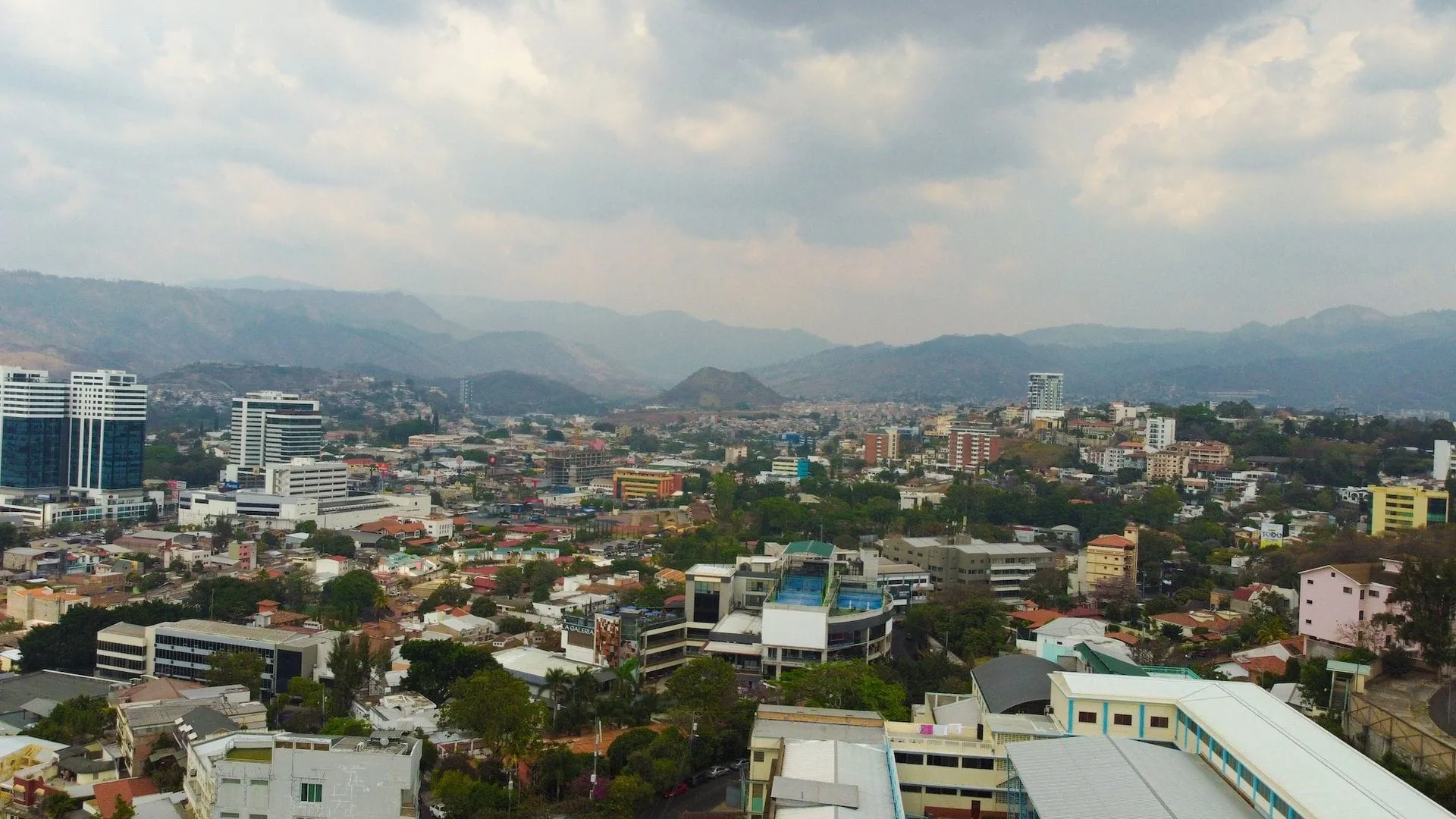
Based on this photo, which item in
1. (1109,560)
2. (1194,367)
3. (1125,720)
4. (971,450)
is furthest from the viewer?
(1194,367)

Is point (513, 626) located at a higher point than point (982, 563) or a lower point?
lower

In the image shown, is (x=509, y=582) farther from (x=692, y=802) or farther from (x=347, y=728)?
(x=692, y=802)

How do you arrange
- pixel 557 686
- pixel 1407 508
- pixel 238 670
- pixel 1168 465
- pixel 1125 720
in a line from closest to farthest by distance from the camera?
pixel 1125 720
pixel 557 686
pixel 238 670
pixel 1407 508
pixel 1168 465

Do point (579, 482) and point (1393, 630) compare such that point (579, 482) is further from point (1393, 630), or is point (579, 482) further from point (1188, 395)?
point (1188, 395)

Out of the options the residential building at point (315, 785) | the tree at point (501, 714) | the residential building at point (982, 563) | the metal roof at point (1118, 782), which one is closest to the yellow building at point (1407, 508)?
the residential building at point (982, 563)

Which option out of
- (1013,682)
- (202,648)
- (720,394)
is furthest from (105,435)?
(720,394)

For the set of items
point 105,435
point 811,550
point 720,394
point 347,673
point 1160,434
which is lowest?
point 347,673

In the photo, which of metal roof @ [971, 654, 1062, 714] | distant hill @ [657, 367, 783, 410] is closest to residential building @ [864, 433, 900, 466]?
metal roof @ [971, 654, 1062, 714]
